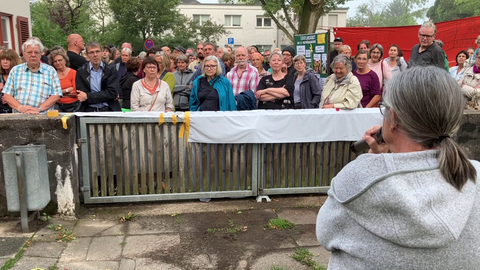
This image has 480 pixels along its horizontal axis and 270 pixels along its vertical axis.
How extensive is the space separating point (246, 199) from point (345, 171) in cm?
425

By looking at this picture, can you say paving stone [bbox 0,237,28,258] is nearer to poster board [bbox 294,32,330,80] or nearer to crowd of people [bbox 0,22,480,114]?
crowd of people [bbox 0,22,480,114]

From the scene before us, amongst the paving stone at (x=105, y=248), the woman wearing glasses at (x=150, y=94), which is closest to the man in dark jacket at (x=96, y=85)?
the woman wearing glasses at (x=150, y=94)

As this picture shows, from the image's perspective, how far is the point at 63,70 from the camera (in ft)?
18.8

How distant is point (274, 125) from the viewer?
5207mm

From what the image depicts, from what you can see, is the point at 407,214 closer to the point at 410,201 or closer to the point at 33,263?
the point at 410,201

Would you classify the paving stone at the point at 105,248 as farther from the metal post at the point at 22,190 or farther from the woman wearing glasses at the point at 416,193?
the woman wearing glasses at the point at 416,193

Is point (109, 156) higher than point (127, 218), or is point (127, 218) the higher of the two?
point (109, 156)

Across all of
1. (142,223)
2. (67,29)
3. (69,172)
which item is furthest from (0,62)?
(67,29)

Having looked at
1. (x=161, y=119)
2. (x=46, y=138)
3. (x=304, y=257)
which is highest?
(x=161, y=119)

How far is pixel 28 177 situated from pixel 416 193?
4.19m

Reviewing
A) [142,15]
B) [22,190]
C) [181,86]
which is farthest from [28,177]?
[142,15]

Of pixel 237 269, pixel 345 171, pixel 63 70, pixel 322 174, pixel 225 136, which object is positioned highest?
pixel 63 70

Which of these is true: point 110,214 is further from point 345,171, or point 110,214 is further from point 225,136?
point 345,171

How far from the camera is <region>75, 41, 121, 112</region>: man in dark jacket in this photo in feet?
19.1
